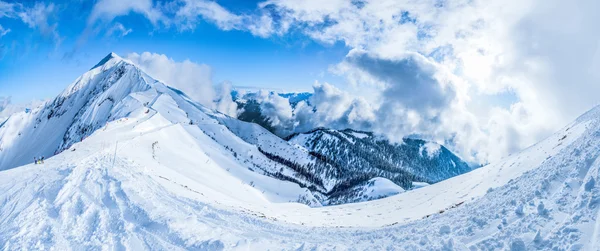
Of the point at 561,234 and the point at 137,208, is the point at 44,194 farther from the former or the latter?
the point at 561,234

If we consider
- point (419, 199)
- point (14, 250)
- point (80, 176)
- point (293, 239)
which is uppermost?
point (419, 199)

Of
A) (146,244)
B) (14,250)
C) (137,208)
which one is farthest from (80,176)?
(146,244)

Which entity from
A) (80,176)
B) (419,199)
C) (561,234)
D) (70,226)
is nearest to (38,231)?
(70,226)

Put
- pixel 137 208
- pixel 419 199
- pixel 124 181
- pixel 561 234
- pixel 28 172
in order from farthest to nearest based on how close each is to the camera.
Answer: pixel 419 199, pixel 28 172, pixel 124 181, pixel 137 208, pixel 561 234

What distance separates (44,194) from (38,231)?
6.82 m

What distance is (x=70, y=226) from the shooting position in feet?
55.5

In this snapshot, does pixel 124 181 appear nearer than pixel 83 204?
No

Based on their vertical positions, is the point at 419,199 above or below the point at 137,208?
above

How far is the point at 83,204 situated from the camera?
1988 centimetres

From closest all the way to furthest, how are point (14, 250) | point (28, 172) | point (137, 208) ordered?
1. point (14, 250)
2. point (137, 208)
3. point (28, 172)

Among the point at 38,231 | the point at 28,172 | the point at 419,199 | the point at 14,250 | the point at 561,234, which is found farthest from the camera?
the point at 419,199

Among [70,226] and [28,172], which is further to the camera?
[28,172]

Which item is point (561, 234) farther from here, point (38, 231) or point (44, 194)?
point (44, 194)

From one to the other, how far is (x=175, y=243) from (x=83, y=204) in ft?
30.9
